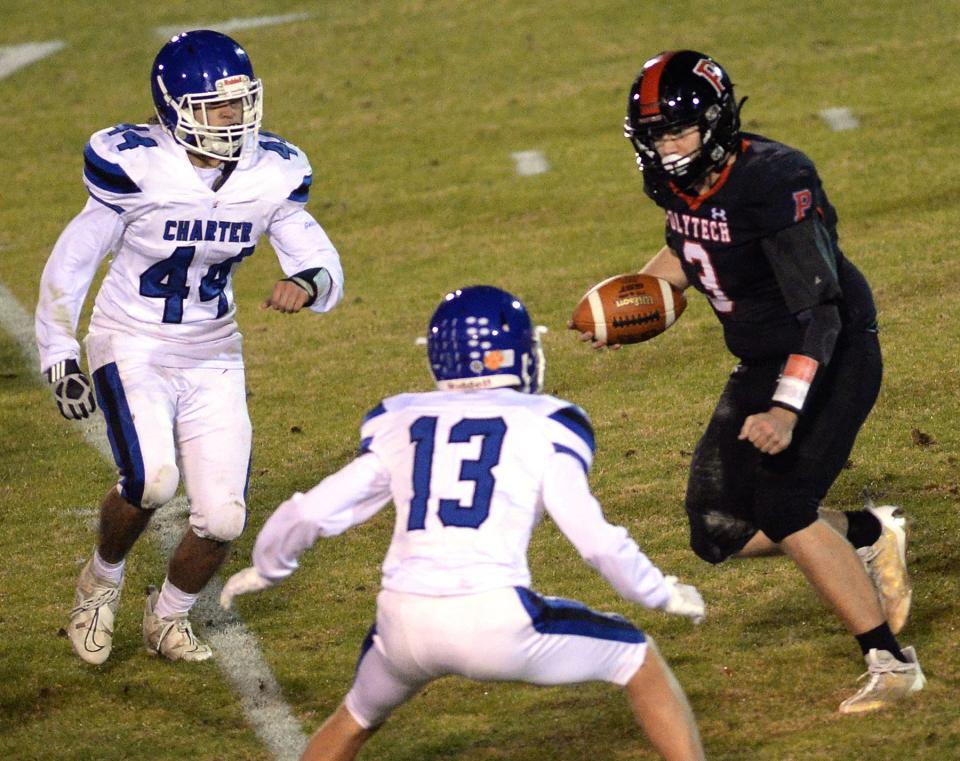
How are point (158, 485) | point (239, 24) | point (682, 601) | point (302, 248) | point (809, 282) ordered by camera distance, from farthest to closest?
point (239, 24), point (302, 248), point (158, 485), point (809, 282), point (682, 601)

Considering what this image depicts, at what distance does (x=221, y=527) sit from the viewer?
16.2 ft

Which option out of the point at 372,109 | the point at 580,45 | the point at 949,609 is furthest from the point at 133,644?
the point at 580,45

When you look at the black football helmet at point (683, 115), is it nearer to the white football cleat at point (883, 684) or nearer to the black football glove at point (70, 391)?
the white football cleat at point (883, 684)

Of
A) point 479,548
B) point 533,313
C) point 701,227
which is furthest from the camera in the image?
point 533,313

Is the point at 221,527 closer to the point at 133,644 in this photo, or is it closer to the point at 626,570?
the point at 133,644

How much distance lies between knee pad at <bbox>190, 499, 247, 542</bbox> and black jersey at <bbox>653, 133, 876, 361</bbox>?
5.09 feet

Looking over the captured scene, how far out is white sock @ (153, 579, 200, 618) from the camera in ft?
16.7

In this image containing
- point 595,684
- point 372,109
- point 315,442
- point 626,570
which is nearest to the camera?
point 626,570

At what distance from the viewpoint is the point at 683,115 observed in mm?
4473

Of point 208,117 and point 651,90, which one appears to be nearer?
point 651,90

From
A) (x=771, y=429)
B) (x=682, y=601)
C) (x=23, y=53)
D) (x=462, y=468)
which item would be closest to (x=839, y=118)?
(x=771, y=429)

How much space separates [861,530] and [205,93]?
7.80ft

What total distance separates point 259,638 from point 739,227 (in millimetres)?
2051

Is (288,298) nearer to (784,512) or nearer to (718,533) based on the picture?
(718,533)
